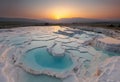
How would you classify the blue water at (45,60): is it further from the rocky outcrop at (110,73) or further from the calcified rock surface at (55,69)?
the rocky outcrop at (110,73)

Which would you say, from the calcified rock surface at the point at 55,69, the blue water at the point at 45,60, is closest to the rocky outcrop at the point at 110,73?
the calcified rock surface at the point at 55,69

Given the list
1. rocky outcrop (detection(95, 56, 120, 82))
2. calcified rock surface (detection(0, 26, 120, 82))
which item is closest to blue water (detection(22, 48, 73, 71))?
calcified rock surface (detection(0, 26, 120, 82))

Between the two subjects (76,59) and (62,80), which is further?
(76,59)

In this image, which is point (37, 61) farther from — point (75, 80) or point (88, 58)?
point (88, 58)

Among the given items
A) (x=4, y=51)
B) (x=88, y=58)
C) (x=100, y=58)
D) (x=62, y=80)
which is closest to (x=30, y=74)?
(x=62, y=80)

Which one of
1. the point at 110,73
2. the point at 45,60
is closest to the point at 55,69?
the point at 45,60

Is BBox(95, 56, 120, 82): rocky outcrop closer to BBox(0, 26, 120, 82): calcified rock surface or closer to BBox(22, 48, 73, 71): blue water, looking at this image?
BBox(0, 26, 120, 82): calcified rock surface

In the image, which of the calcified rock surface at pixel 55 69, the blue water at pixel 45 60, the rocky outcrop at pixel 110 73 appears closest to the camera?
the rocky outcrop at pixel 110 73

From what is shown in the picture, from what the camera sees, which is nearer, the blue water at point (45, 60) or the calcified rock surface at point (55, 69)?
the calcified rock surface at point (55, 69)
